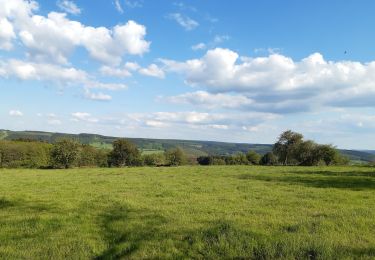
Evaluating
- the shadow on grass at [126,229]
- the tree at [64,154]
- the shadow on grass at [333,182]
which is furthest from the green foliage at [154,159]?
the shadow on grass at [126,229]

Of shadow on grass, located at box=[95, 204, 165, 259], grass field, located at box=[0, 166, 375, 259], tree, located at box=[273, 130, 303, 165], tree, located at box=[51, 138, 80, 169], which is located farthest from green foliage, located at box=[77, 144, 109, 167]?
shadow on grass, located at box=[95, 204, 165, 259]

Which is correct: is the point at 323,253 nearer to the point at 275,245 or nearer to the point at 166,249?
the point at 275,245

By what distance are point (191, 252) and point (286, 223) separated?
4750 millimetres

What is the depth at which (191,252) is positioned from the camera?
10148mm

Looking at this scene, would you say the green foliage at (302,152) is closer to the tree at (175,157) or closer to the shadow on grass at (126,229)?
the tree at (175,157)

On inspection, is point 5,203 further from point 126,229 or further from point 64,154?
point 64,154

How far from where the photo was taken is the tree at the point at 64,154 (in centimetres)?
7100

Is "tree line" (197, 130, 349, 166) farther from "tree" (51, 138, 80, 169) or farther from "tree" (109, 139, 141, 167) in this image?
"tree" (51, 138, 80, 169)

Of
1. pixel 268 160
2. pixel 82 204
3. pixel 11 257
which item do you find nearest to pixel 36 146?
pixel 268 160

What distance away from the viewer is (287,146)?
95312mm

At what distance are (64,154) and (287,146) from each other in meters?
54.8

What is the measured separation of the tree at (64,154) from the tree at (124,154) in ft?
81.3

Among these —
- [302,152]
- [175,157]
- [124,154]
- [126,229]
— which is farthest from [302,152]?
[126,229]

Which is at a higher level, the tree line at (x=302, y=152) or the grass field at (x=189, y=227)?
the tree line at (x=302, y=152)
